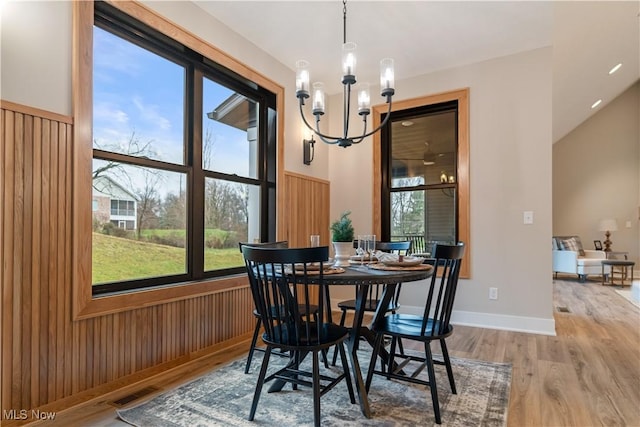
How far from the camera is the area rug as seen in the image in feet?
5.86

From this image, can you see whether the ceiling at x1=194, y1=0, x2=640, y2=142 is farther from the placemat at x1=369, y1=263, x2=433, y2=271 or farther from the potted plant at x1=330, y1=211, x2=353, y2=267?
the placemat at x1=369, y1=263, x2=433, y2=271

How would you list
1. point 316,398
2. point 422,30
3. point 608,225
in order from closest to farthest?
point 316,398
point 422,30
point 608,225

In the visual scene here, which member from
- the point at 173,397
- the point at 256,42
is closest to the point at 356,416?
the point at 173,397

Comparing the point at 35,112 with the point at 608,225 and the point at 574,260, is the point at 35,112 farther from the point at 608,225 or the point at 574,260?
the point at 608,225

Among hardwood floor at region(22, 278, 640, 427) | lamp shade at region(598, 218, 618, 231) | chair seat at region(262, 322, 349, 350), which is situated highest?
lamp shade at region(598, 218, 618, 231)

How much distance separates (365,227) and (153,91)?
2.74m

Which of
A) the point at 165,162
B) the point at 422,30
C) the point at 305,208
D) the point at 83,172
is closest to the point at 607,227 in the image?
the point at 422,30

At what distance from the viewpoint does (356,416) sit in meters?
1.83

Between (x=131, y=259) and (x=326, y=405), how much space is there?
156 cm

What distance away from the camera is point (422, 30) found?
10.3ft

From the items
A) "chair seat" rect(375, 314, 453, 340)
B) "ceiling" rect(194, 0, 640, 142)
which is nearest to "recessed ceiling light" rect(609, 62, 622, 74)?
"ceiling" rect(194, 0, 640, 142)

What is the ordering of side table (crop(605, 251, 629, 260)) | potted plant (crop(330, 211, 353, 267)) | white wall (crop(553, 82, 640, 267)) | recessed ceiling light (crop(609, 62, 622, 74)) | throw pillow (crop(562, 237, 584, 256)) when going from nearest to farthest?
Result: potted plant (crop(330, 211, 353, 267)), recessed ceiling light (crop(609, 62, 622, 74)), throw pillow (crop(562, 237, 584, 256)), side table (crop(605, 251, 629, 260)), white wall (crop(553, 82, 640, 267))

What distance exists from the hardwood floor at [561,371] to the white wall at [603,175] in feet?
15.3

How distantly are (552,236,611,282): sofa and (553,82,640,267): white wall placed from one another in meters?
1.45
